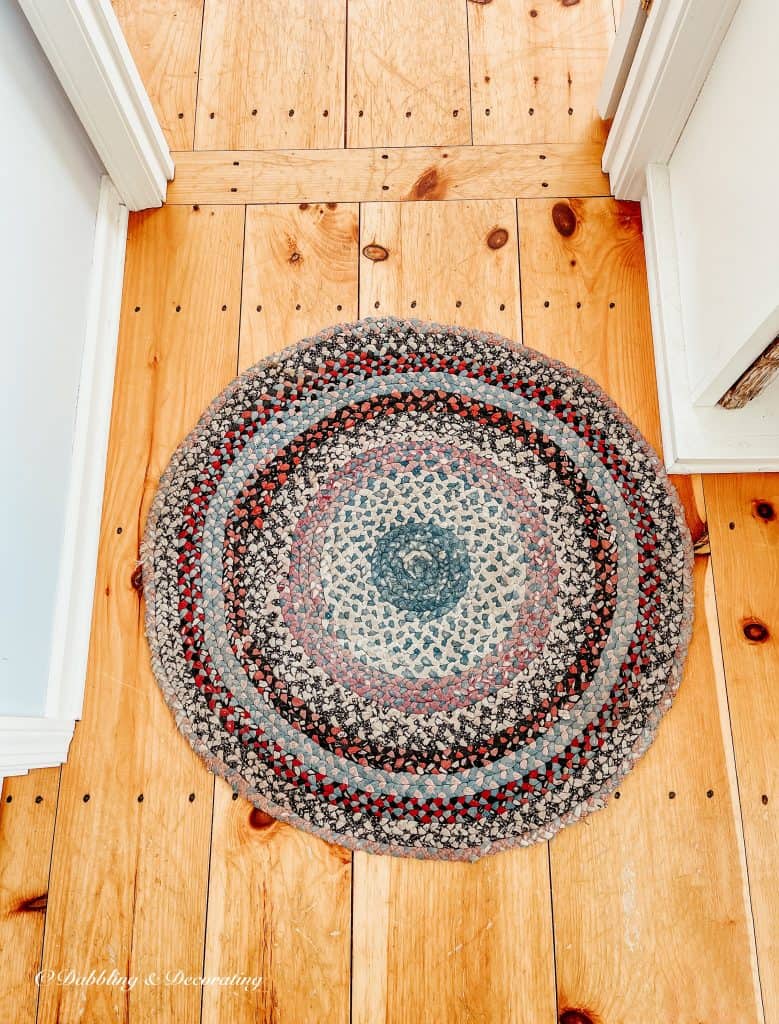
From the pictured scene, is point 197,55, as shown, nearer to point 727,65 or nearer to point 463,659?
point 727,65

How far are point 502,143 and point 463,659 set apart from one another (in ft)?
2.49

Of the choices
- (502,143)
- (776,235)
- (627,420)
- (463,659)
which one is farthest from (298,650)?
(502,143)

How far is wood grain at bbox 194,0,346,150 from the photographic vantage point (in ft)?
3.92

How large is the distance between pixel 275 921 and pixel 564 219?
1.00 meters

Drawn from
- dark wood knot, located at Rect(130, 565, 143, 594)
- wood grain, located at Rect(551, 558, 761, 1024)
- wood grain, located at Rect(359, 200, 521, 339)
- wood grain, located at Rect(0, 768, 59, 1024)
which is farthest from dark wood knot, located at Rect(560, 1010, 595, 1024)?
wood grain, located at Rect(359, 200, 521, 339)

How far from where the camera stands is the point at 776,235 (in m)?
0.79

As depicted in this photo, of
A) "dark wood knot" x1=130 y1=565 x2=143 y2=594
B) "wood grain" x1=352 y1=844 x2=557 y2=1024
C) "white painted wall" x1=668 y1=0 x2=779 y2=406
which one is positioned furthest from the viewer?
"dark wood knot" x1=130 y1=565 x2=143 y2=594

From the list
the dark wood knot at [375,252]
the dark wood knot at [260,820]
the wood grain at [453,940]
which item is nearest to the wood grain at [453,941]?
the wood grain at [453,940]

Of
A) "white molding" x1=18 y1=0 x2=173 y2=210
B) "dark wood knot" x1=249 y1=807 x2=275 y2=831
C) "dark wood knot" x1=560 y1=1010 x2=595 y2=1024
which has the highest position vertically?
"white molding" x1=18 y1=0 x2=173 y2=210

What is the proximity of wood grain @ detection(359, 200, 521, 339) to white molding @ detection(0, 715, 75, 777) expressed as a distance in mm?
659

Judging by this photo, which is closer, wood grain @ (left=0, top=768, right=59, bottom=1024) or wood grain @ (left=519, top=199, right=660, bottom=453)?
wood grain @ (left=0, top=768, right=59, bottom=1024)

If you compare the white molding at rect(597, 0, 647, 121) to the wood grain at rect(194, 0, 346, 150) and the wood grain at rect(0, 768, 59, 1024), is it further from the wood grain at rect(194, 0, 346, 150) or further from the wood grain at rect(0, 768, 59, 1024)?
the wood grain at rect(0, 768, 59, 1024)

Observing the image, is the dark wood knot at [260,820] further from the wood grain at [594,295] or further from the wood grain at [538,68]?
the wood grain at [538,68]

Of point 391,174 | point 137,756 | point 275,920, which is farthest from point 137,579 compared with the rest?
point 391,174
